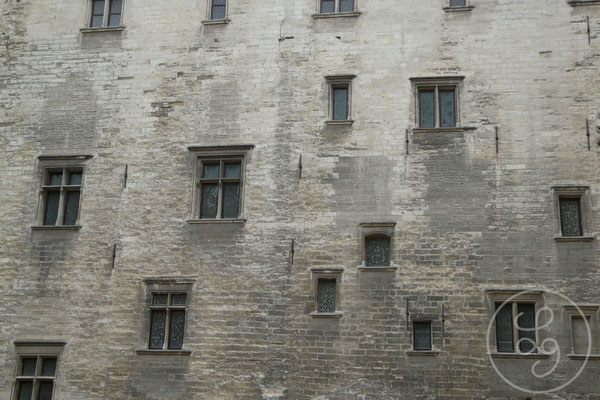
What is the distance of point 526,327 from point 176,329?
7.50 m

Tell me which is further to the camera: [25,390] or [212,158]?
[212,158]

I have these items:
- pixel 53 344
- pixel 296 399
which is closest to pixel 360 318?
pixel 296 399

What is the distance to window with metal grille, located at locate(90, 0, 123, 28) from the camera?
62.9 ft

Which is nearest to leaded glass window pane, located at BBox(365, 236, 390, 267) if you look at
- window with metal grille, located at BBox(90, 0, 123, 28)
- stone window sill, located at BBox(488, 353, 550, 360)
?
stone window sill, located at BBox(488, 353, 550, 360)

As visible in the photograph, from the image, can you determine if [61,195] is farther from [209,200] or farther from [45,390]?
[45,390]

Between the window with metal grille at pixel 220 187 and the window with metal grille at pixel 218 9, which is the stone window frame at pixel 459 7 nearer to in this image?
the window with metal grille at pixel 218 9

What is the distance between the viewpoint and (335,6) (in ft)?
60.1

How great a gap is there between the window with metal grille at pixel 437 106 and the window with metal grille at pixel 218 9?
5355 millimetres

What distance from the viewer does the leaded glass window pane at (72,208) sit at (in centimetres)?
1773

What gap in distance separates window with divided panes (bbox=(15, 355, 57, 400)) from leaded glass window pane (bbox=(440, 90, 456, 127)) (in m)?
10.2

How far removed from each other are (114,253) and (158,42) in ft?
17.7

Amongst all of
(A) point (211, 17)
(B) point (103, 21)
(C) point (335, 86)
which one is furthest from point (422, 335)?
(B) point (103, 21)

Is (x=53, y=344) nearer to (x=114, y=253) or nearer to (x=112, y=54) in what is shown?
(x=114, y=253)

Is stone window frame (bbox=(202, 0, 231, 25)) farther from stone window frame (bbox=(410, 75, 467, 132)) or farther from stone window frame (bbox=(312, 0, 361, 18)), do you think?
stone window frame (bbox=(410, 75, 467, 132))
